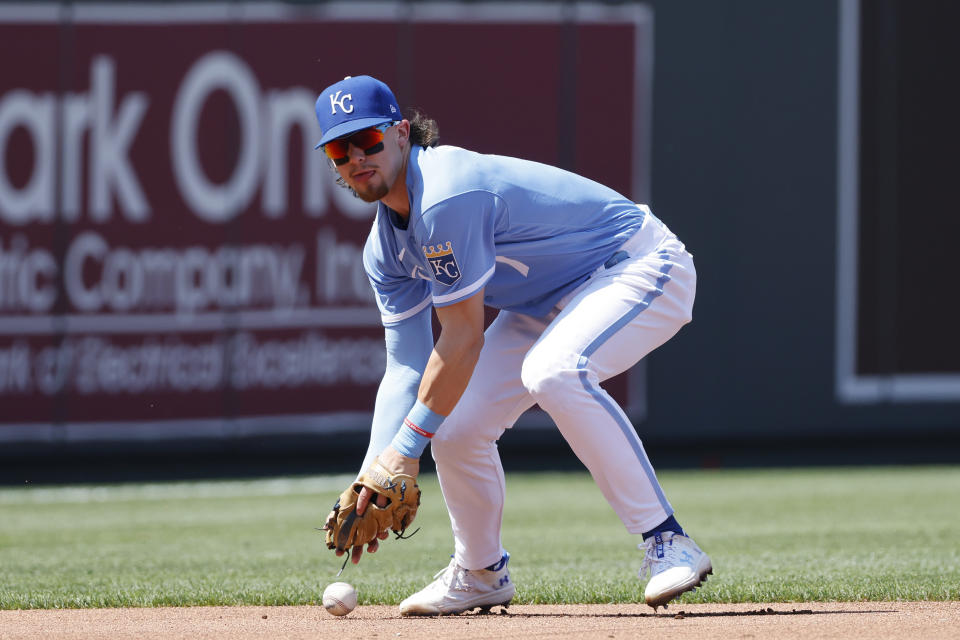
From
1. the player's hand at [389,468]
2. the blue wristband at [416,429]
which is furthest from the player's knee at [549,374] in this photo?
the player's hand at [389,468]

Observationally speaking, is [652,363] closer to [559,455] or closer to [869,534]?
[559,455]

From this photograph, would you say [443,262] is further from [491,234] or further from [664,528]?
[664,528]

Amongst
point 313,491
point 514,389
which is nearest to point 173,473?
point 313,491

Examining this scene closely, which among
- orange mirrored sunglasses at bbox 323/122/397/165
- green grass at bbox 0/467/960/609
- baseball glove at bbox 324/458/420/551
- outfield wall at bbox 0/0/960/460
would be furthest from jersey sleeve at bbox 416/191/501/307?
outfield wall at bbox 0/0/960/460

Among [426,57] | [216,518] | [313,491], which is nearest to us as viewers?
[216,518]

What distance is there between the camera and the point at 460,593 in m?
5.09

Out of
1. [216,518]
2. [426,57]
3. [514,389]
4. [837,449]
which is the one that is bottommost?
[837,449]

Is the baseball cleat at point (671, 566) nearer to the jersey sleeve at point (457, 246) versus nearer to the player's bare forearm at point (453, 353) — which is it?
the player's bare forearm at point (453, 353)

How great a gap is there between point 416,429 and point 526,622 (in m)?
0.78

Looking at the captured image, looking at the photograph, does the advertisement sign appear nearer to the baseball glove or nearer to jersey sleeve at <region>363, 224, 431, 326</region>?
jersey sleeve at <region>363, 224, 431, 326</region>

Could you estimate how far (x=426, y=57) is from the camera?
532 inches

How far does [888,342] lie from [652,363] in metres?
2.29

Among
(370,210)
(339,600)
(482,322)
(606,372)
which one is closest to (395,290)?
(482,322)

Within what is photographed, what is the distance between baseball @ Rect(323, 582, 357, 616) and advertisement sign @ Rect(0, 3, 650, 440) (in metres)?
8.19
